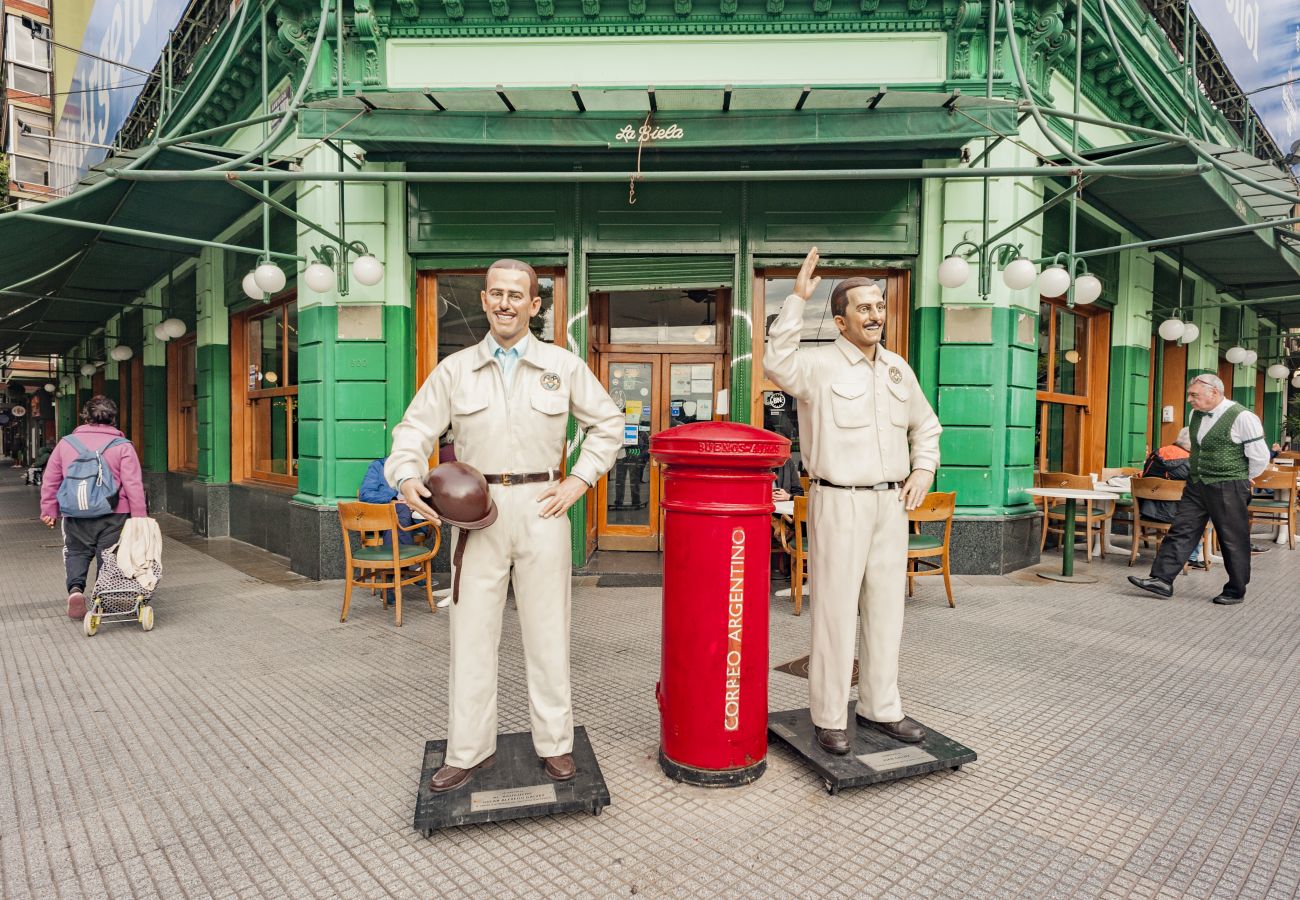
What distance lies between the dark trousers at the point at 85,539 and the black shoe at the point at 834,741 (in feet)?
17.8

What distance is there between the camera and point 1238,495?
604cm

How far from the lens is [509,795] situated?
2609 millimetres

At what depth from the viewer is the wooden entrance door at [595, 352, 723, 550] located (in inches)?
313

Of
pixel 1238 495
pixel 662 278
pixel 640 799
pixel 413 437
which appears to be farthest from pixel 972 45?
pixel 640 799

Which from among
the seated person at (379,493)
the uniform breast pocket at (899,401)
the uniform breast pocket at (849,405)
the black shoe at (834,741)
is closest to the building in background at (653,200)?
the seated person at (379,493)

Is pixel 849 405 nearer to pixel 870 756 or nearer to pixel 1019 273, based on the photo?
pixel 870 756

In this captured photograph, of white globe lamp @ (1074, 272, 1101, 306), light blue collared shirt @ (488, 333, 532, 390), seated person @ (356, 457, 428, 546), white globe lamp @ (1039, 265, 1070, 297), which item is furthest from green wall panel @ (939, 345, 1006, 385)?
light blue collared shirt @ (488, 333, 532, 390)

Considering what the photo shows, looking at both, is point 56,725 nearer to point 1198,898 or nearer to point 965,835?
point 965,835

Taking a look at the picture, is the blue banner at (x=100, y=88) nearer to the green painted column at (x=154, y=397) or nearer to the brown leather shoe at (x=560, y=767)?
the green painted column at (x=154, y=397)

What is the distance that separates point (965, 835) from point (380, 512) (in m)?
4.30

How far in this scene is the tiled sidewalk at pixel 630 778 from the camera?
235 centimetres

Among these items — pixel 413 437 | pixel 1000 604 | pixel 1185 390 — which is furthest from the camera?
pixel 1185 390

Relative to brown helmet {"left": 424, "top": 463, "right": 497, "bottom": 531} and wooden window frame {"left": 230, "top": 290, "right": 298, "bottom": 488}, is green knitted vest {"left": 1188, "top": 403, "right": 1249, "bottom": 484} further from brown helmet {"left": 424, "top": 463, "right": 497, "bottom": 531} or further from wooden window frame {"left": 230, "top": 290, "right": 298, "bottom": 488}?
wooden window frame {"left": 230, "top": 290, "right": 298, "bottom": 488}

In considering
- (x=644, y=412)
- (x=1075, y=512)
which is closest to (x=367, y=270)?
(x=644, y=412)
